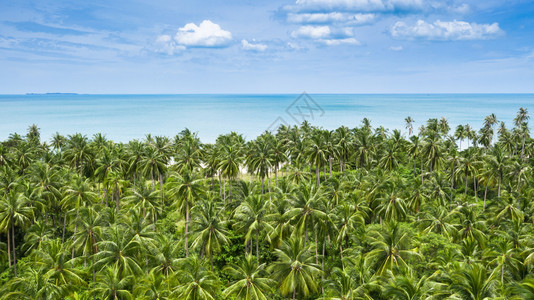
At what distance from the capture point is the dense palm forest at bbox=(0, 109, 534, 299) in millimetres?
37969

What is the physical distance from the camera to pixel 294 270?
42250mm

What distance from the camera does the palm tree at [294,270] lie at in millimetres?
41750

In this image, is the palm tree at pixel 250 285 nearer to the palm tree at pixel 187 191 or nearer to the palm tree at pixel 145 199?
the palm tree at pixel 187 191

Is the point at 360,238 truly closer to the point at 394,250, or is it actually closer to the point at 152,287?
the point at 394,250

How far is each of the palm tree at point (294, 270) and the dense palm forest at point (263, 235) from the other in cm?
14

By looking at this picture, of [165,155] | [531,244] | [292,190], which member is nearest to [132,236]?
[292,190]

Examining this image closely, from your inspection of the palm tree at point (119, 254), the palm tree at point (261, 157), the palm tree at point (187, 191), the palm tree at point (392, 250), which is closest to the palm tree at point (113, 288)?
the palm tree at point (119, 254)

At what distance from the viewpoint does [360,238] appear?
159 feet

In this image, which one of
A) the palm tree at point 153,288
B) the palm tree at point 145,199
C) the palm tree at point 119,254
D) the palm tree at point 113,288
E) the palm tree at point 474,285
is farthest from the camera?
the palm tree at point 145,199

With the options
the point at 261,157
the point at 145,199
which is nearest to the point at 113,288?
the point at 145,199

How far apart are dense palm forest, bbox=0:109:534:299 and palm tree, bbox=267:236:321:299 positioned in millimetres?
144

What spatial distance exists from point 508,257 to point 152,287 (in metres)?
39.5

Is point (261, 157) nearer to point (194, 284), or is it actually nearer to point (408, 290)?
point (194, 284)

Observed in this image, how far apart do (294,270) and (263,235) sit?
679 inches
